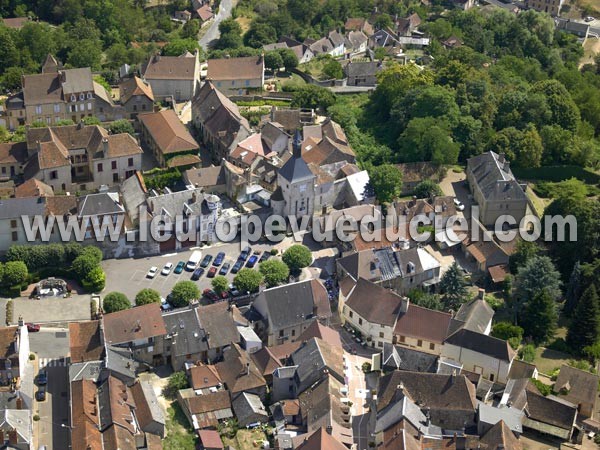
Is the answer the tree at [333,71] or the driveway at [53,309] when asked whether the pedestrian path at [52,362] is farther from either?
the tree at [333,71]

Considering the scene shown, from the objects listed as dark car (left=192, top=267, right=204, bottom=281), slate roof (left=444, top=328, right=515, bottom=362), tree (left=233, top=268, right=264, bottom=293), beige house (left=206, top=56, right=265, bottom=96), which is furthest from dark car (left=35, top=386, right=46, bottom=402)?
beige house (left=206, top=56, right=265, bottom=96)

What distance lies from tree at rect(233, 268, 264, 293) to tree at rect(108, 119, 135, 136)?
Result: 93.8ft

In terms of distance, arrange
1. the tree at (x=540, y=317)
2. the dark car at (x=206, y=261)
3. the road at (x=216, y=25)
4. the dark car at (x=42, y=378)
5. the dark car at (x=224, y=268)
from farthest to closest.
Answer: the road at (x=216, y=25), the dark car at (x=206, y=261), the dark car at (x=224, y=268), the tree at (x=540, y=317), the dark car at (x=42, y=378)

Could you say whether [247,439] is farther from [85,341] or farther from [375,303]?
[375,303]

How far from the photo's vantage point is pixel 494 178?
3585 inches

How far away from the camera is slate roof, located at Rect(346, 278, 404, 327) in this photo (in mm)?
72625

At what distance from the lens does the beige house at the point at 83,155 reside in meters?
87.4

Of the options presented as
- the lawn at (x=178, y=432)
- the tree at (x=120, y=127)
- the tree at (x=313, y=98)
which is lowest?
the lawn at (x=178, y=432)

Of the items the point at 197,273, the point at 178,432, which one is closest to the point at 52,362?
the point at 178,432

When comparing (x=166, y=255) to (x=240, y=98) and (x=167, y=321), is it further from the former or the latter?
(x=240, y=98)

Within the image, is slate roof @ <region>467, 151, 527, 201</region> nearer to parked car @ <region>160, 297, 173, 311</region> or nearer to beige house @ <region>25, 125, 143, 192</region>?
parked car @ <region>160, 297, 173, 311</region>

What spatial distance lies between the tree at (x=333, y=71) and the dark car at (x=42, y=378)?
211 ft

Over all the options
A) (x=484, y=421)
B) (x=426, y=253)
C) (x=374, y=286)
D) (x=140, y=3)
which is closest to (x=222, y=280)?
(x=374, y=286)

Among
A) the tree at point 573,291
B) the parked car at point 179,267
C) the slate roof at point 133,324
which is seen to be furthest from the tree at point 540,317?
the slate roof at point 133,324
